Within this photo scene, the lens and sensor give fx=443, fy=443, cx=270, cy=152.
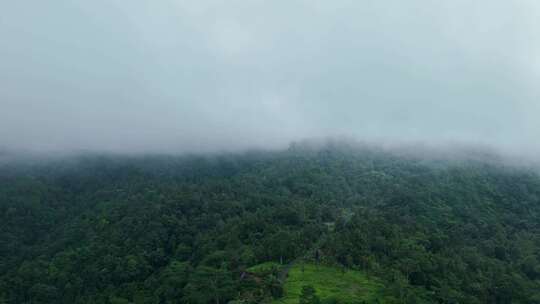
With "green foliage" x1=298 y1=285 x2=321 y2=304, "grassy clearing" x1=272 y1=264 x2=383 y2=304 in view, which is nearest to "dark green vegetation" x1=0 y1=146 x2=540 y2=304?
"green foliage" x1=298 y1=285 x2=321 y2=304

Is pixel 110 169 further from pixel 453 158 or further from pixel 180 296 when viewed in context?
pixel 453 158

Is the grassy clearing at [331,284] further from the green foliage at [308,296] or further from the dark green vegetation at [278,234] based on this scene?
the green foliage at [308,296]

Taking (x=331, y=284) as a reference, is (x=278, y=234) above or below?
above

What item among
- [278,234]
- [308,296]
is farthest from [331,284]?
[278,234]

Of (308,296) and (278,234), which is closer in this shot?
(308,296)

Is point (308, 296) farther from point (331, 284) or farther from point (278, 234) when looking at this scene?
point (278, 234)

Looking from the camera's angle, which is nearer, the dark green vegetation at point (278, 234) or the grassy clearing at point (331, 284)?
the grassy clearing at point (331, 284)

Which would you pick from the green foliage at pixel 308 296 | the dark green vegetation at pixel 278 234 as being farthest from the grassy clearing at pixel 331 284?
the green foliage at pixel 308 296
